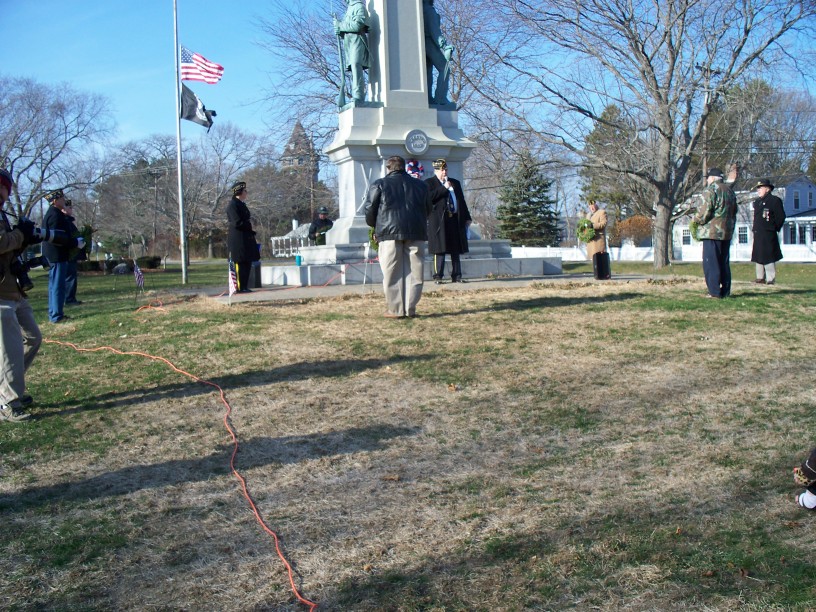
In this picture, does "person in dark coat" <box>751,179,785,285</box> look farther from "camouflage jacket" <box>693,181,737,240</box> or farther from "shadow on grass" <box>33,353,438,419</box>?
"shadow on grass" <box>33,353,438,419</box>

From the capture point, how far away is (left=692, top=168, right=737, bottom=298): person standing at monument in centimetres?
1044

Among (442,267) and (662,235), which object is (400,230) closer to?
(442,267)

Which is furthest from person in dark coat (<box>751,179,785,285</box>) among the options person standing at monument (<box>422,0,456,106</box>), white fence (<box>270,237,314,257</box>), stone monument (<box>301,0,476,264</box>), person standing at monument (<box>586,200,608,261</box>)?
white fence (<box>270,237,314,257</box>)

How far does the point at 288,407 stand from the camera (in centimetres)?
594

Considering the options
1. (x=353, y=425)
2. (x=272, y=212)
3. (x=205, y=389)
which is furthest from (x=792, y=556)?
(x=272, y=212)

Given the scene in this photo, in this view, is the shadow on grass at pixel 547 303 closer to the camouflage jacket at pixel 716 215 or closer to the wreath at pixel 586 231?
the camouflage jacket at pixel 716 215

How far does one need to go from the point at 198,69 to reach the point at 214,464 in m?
20.4

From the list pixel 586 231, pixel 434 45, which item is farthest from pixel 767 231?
pixel 434 45

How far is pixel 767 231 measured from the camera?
13.5 meters

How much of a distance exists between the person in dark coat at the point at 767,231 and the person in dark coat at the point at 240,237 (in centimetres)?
865

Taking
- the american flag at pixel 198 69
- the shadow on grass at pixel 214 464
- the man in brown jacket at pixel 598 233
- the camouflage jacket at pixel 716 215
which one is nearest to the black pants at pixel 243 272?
the man in brown jacket at pixel 598 233

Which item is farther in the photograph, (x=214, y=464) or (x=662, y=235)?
(x=662, y=235)

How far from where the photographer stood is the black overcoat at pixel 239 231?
13.0 m

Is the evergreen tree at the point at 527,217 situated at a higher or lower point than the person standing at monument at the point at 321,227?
higher
